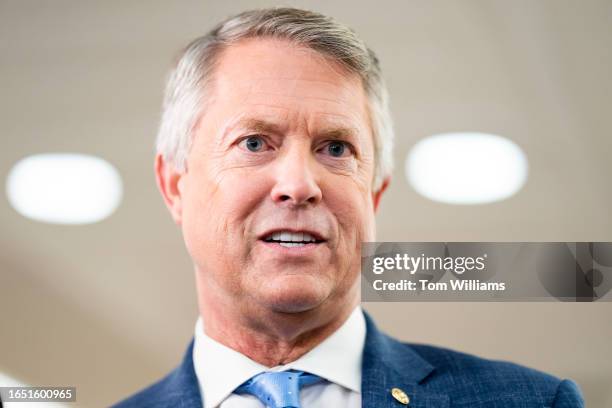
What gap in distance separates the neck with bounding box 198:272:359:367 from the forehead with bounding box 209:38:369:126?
58 centimetres

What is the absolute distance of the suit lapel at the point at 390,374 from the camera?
7.27 feet

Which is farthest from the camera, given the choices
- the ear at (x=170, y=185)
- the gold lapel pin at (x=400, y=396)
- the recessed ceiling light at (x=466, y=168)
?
the recessed ceiling light at (x=466, y=168)

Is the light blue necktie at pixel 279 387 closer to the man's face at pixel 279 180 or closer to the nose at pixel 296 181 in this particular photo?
the man's face at pixel 279 180

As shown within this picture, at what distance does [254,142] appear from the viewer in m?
2.33

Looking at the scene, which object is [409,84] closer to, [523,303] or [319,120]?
[319,120]

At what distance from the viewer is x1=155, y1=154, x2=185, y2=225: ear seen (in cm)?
249

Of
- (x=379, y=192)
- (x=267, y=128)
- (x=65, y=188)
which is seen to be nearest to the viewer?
(x=267, y=128)

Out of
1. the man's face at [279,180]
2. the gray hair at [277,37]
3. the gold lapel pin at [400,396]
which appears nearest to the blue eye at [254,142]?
the man's face at [279,180]

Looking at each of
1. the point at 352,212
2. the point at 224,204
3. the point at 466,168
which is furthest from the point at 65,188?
the point at 466,168

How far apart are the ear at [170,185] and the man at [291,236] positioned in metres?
0.04

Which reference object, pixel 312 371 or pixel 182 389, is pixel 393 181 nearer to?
pixel 312 371

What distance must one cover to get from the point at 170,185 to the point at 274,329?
591 mm

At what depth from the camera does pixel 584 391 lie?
2490 millimetres

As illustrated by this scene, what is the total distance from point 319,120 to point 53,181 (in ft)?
3.28
